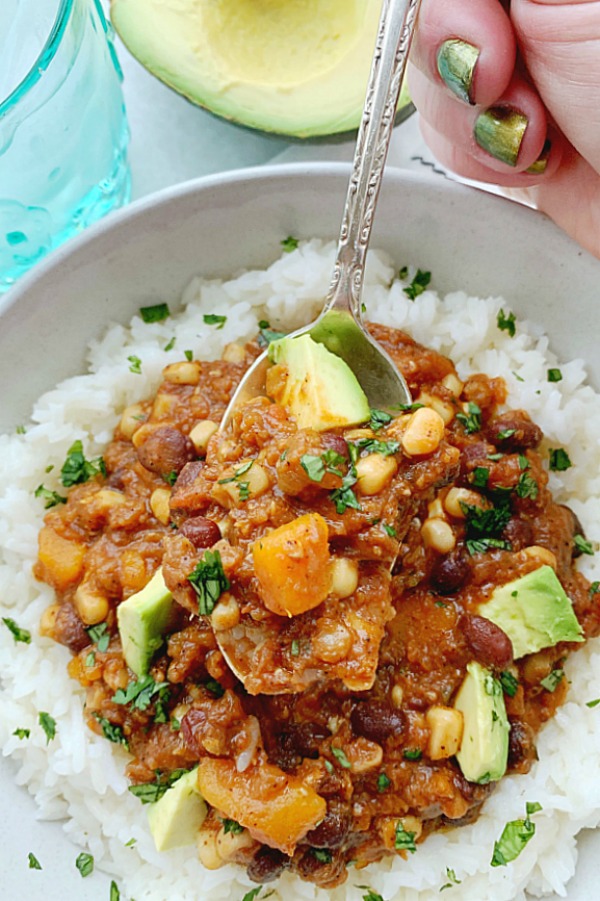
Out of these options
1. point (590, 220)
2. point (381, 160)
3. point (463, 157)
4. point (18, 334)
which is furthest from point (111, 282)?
point (590, 220)

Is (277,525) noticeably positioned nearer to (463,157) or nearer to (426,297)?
(426,297)

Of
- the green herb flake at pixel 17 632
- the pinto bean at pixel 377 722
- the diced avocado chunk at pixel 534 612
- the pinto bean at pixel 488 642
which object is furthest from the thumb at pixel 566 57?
the green herb flake at pixel 17 632

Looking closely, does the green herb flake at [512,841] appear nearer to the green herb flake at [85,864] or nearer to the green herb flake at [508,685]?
the green herb flake at [508,685]

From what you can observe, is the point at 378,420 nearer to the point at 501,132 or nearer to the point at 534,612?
the point at 534,612

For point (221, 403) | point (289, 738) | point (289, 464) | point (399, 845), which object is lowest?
point (399, 845)

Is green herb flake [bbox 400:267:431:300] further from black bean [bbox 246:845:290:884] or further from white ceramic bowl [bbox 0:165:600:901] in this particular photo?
black bean [bbox 246:845:290:884]

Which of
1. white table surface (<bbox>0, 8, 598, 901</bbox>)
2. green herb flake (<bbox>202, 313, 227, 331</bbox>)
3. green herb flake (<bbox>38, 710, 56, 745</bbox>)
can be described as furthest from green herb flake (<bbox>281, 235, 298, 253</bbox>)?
green herb flake (<bbox>38, 710, 56, 745</bbox>)

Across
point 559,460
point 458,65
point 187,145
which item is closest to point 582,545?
point 559,460
